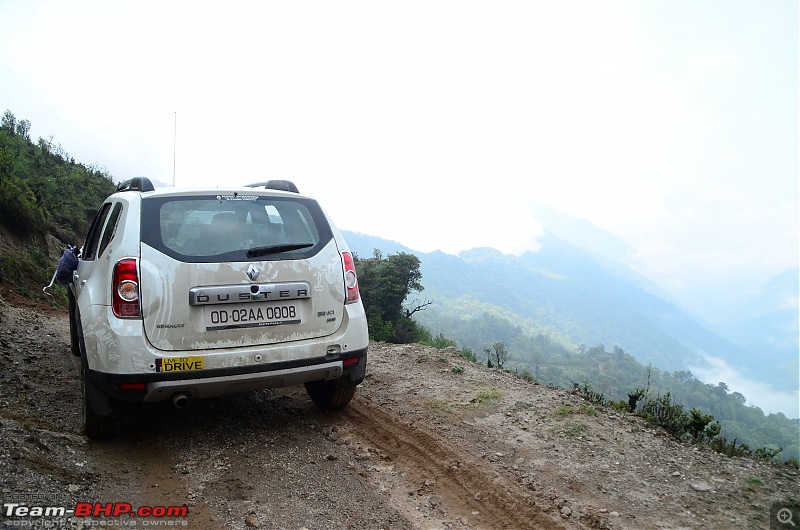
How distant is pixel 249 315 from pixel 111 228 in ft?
4.61

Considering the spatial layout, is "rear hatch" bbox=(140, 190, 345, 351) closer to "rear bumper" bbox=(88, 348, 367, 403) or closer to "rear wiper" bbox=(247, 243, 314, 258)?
"rear wiper" bbox=(247, 243, 314, 258)

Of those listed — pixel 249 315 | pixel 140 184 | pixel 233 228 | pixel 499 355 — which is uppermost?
pixel 140 184

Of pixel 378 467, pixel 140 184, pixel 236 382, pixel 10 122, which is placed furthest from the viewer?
pixel 10 122

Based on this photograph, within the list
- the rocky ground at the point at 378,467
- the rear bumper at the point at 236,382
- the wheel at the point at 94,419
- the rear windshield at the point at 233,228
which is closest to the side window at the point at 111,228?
the rear windshield at the point at 233,228

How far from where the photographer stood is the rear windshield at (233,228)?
3.48 metres

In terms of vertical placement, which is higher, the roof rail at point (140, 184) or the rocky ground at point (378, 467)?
the roof rail at point (140, 184)

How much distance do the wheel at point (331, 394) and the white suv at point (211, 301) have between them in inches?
13.5

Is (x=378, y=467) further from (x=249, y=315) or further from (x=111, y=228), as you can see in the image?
(x=111, y=228)

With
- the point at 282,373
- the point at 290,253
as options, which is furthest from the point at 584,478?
the point at 290,253

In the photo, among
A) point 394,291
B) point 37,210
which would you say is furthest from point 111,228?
point 394,291

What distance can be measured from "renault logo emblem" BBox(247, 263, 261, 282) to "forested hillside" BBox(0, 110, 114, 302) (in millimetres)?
9117

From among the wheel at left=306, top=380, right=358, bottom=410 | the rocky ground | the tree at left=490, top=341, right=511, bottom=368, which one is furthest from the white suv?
the tree at left=490, top=341, right=511, bottom=368

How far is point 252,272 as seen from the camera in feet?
11.5

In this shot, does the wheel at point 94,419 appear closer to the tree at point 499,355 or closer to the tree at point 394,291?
the tree at point 499,355
